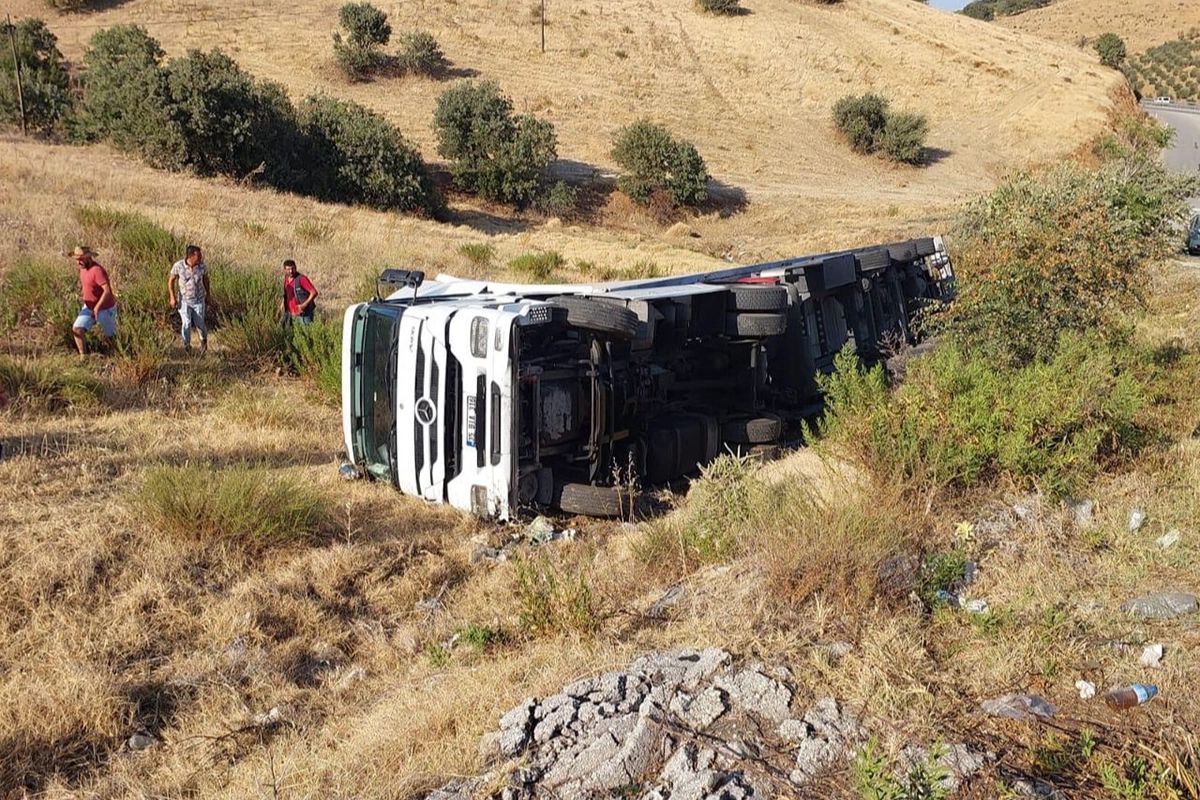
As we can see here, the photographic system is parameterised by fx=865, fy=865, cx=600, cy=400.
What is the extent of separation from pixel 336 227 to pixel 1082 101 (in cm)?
4390

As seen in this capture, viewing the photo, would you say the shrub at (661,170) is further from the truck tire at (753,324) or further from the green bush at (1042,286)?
the truck tire at (753,324)

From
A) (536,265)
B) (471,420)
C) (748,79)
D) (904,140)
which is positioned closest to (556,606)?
(471,420)

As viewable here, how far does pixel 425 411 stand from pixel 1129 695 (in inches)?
173

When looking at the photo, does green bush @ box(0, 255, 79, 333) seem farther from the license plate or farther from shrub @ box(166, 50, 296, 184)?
shrub @ box(166, 50, 296, 184)

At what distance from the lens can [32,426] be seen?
7367mm

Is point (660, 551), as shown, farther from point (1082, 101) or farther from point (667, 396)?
point (1082, 101)

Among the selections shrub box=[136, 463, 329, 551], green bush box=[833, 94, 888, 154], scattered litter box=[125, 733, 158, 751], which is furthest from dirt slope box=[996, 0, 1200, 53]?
scattered litter box=[125, 733, 158, 751]

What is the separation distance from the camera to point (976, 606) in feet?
13.8

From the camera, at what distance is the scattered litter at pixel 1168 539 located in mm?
4680

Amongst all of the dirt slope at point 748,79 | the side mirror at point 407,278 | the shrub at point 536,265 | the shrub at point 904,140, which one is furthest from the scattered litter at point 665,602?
the shrub at point 904,140

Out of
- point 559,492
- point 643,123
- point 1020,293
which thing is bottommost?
point 559,492

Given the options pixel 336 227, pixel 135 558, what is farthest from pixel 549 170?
pixel 135 558

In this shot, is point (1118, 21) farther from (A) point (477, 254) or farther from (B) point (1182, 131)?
(A) point (477, 254)

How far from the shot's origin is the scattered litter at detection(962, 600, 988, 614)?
4.12 metres
